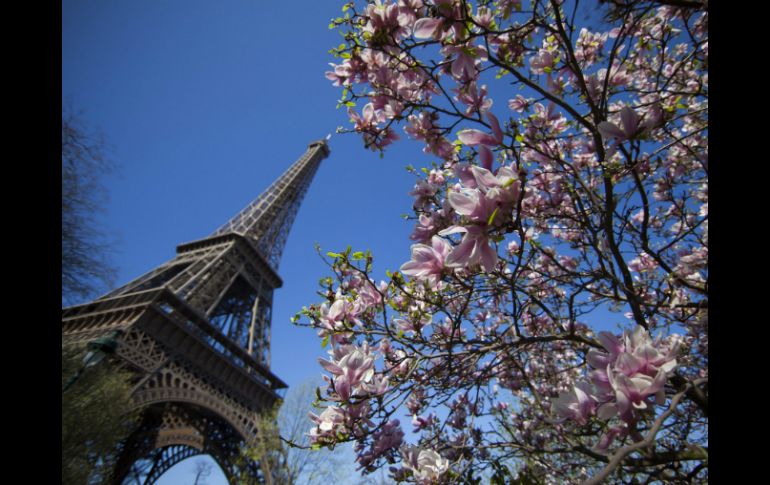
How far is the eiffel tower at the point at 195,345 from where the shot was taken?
11.9 meters

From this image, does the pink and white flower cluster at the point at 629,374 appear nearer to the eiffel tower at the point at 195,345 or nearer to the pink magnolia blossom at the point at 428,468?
the pink magnolia blossom at the point at 428,468

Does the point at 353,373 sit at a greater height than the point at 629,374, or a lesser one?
greater

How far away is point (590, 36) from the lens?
2.41 metres

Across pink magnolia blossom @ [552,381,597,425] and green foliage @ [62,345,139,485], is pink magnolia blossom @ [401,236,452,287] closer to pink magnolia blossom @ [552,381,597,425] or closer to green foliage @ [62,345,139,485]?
pink magnolia blossom @ [552,381,597,425]

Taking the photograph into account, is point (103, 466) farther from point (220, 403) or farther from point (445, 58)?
point (445, 58)

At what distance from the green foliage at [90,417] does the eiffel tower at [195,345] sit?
1121 mm

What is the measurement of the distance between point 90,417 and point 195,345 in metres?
4.94

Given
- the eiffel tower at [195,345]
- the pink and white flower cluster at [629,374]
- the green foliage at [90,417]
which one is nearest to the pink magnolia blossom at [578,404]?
the pink and white flower cluster at [629,374]

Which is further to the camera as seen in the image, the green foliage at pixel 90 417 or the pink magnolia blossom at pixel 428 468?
the green foliage at pixel 90 417

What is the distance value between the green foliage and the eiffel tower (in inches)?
44.1

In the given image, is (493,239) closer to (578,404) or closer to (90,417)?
(578,404)

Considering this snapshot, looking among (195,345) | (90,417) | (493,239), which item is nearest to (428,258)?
(493,239)

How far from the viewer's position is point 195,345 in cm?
1340
